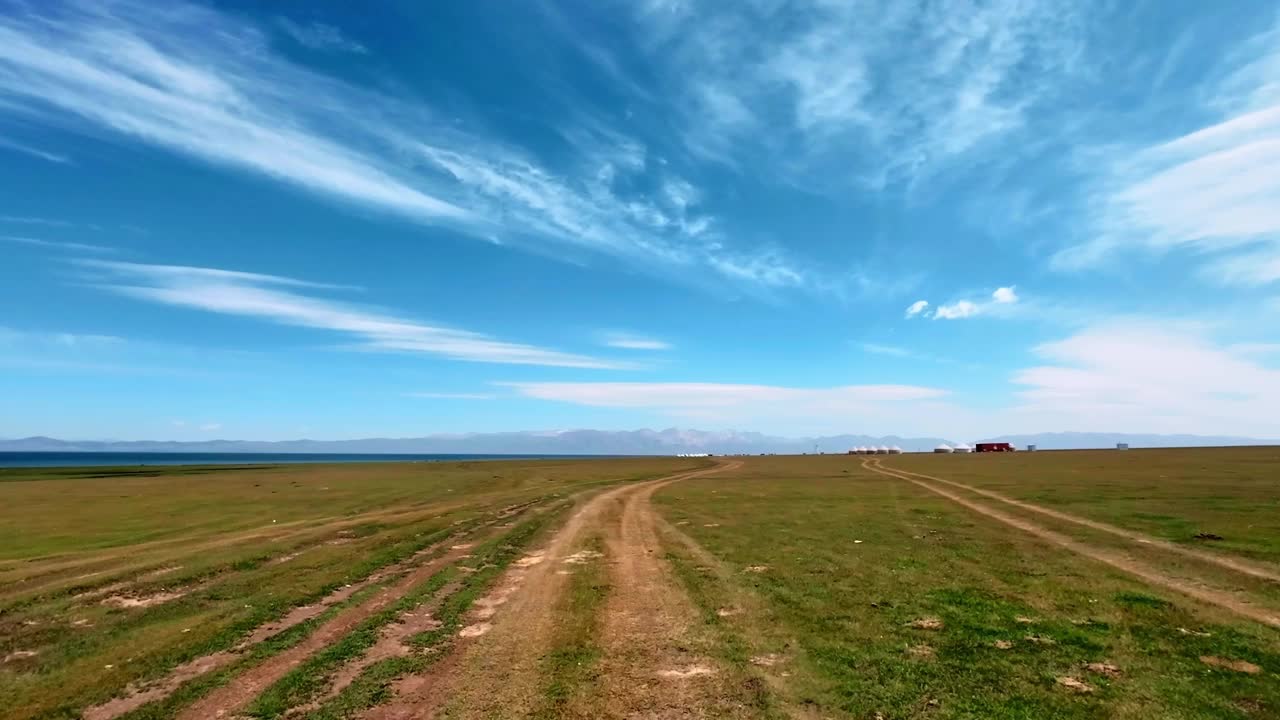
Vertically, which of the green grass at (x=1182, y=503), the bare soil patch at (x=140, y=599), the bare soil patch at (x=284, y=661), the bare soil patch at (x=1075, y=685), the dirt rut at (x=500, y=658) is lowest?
the bare soil patch at (x=140, y=599)

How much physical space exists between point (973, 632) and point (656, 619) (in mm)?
7493

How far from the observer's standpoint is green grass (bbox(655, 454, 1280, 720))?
1012 centimetres

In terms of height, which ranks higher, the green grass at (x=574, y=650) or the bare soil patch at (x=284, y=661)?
the green grass at (x=574, y=650)

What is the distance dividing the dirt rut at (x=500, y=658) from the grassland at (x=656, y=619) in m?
0.07

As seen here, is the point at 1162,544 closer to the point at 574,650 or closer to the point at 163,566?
the point at 574,650

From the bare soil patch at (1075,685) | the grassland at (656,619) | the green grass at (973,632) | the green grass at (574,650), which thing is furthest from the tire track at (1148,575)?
the green grass at (574,650)

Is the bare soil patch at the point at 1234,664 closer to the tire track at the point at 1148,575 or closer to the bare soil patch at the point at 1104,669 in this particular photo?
the bare soil patch at the point at 1104,669

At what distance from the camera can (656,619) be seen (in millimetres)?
15016

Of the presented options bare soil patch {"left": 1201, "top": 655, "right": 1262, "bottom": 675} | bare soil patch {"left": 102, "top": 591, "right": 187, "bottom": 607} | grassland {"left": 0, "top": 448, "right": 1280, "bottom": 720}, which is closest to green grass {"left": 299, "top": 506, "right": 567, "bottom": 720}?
grassland {"left": 0, "top": 448, "right": 1280, "bottom": 720}

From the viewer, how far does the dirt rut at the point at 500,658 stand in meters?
10.1

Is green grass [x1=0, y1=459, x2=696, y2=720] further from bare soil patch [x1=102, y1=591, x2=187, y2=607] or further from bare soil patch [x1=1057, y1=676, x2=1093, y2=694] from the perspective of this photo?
bare soil patch [x1=1057, y1=676, x2=1093, y2=694]

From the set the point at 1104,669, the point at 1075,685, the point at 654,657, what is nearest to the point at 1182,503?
the point at 1104,669

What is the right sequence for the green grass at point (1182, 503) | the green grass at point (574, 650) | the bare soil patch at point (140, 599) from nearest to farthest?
the green grass at point (574, 650) < the bare soil patch at point (140, 599) < the green grass at point (1182, 503)

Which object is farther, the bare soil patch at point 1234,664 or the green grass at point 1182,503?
the green grass at point 1182,503
